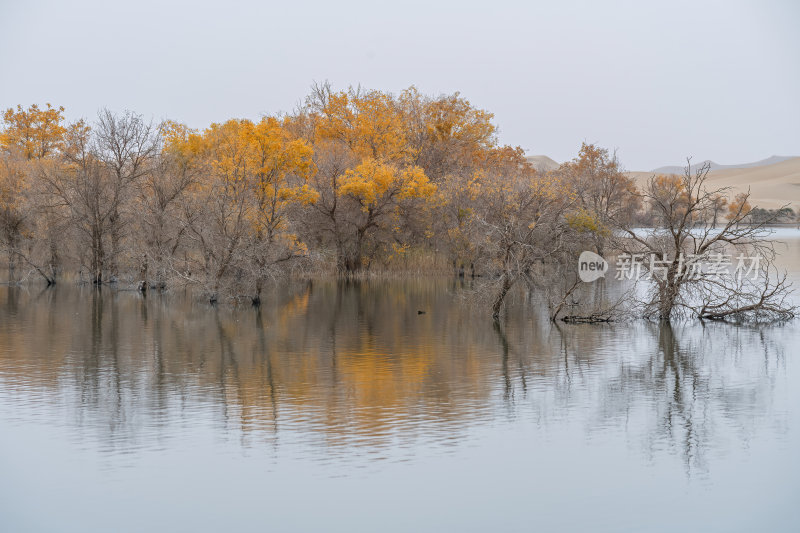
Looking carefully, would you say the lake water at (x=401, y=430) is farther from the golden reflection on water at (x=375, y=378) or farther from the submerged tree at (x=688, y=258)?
the submerged tree at (x=688, y=258)

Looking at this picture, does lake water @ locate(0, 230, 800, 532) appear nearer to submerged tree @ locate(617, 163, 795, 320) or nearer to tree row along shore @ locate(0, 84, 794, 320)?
submerged tree @ locate(617, 163, 795, 320)

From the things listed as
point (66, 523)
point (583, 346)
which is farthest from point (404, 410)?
point (583, 346)

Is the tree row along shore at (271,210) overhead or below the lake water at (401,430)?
overhead

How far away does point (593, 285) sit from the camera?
141 ft

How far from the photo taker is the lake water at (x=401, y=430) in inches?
420

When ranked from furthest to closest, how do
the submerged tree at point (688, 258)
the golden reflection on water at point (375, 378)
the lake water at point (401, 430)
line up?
the submerged tree at point (688, 258)
the golden reflection on water at point (375, 378)
the lake water at point (401, 430)

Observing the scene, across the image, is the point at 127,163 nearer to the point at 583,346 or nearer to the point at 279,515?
the point at 583,346

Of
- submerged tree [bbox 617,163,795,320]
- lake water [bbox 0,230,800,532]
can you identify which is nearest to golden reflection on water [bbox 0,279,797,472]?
lake water [bbox 0,230,800,532]

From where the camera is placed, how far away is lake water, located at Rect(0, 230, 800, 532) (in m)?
10.7

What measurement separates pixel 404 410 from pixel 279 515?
16.7 ft

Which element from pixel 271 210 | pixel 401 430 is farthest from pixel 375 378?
pixel 271 210

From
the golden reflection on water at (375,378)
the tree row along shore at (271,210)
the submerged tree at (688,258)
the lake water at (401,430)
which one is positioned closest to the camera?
the lake water at (401,430)

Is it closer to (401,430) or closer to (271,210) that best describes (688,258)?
(401,430)

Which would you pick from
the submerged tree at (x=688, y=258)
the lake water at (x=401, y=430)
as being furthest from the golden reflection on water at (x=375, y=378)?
the submerged tree at (x=688, y=258)
